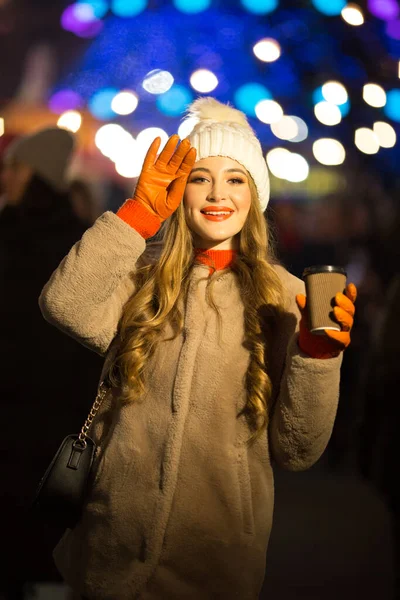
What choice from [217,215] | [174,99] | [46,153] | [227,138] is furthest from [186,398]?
[174,99]

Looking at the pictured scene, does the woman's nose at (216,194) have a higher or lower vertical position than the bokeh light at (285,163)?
lower

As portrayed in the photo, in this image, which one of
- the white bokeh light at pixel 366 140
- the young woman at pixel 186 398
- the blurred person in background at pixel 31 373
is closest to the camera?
the young woman at pixel 186 398

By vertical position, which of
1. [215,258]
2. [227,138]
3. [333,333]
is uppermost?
[227,138]

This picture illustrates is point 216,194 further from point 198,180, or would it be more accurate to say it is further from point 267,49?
point 267,49

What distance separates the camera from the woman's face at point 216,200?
209 centimetres

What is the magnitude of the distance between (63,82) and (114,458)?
2.75 m

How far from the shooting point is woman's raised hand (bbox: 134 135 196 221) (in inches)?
79.3

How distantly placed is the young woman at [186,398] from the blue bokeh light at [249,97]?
2.18 metres

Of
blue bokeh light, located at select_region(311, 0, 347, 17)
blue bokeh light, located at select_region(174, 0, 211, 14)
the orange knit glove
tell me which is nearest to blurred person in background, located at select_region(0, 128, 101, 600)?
blue bokeh light, located at select_region(174, 0, 211, 14)

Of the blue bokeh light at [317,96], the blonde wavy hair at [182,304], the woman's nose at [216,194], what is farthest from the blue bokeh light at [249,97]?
the woman's nose at [216,194]

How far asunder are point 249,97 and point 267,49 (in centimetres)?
28

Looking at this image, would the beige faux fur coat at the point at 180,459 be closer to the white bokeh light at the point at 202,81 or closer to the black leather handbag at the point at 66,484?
the black leather handbag at the point at 66,484

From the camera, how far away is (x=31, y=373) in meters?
3.18

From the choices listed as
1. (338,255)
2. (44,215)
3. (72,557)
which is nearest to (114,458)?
(72,557)
